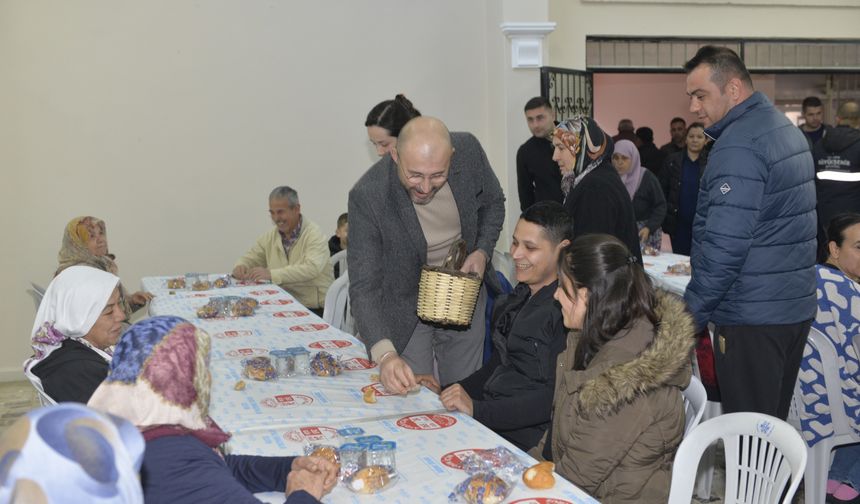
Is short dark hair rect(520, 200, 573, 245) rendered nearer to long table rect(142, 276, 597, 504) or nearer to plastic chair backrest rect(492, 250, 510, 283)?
long table rect(142, 276, 597, 504)

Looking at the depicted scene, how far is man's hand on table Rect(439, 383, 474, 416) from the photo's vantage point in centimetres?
246

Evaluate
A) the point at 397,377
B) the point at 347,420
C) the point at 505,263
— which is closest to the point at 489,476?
the point at 347,420

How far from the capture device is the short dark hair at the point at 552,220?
2.96 meters

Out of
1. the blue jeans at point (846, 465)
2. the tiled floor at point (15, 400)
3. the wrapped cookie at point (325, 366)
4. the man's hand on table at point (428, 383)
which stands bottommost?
the tiled floor at point (15, 400)

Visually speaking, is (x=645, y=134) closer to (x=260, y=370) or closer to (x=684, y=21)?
(x=684, y=21)

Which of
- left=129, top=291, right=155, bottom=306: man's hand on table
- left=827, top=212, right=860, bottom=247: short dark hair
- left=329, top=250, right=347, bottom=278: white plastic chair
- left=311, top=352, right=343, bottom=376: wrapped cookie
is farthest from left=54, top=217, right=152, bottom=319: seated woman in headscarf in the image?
left=827, top=212, right=860, bottom=247: short dark hair

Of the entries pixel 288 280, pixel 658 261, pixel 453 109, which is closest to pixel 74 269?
pixel 288 280

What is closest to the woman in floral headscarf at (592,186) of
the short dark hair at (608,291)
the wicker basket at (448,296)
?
the wicker basket at (448,296)

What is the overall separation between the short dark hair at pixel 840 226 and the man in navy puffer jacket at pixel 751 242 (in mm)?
640

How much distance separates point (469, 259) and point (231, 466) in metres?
1.38

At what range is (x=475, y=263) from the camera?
3123mm

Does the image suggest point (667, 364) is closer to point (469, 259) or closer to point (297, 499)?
point (297, 499)

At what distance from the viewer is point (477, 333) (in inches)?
135

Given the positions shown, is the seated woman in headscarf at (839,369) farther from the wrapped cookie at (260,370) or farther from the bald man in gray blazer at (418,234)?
the wrapped cookie at (260,370)
